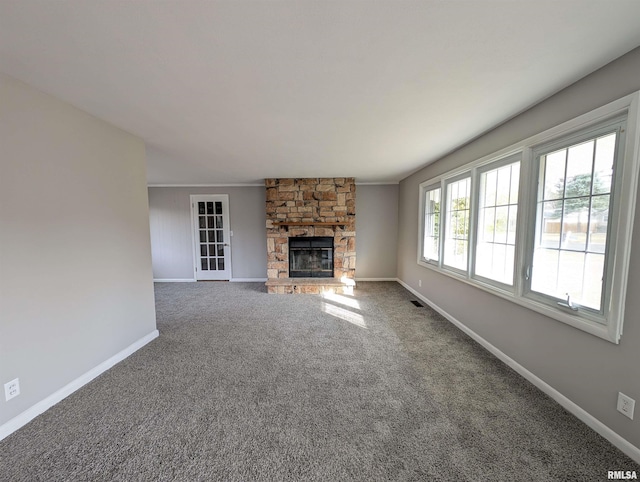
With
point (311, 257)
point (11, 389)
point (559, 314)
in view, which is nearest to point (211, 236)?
point (311, 257)

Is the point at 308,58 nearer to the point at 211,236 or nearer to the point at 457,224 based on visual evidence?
the point at 457,224

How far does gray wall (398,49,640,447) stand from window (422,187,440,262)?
3.51ft

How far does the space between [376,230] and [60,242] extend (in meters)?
5.17

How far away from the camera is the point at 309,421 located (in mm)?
1728

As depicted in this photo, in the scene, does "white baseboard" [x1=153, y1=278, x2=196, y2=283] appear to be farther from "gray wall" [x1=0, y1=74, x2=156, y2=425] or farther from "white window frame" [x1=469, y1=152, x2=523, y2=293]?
"white window frame" [x1=469, y1=152, x2=523, y2=293]

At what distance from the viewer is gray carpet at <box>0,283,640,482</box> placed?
1.39m

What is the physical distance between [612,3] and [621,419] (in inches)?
88.6

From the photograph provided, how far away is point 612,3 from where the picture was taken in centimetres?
111

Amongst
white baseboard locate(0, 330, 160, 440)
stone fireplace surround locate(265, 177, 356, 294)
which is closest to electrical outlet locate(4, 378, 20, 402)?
white baseboard locate(0, 330, 160, 440)

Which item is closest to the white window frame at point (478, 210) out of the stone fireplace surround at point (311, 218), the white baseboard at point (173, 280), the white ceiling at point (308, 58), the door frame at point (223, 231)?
the white ceiling at point (308, 58)

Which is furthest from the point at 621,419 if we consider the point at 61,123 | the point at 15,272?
the point at 61,123

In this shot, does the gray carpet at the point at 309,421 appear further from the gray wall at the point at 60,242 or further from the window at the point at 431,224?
the window at the point at 431,224

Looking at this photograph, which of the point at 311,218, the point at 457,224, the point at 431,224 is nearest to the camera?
the point at 457,224

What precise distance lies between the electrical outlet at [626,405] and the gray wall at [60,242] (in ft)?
12.8
